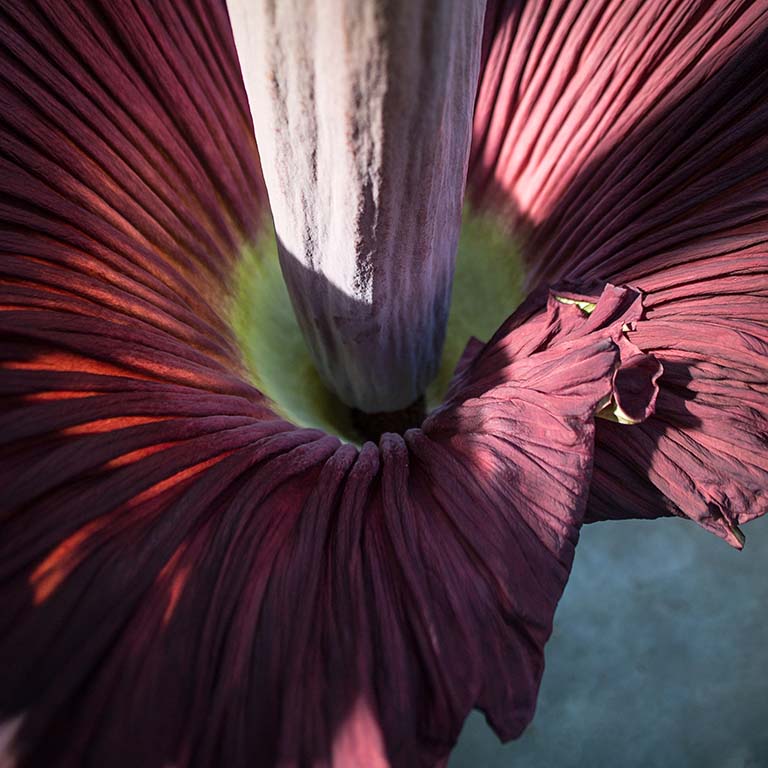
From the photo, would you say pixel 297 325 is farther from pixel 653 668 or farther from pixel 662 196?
pixel 653 668

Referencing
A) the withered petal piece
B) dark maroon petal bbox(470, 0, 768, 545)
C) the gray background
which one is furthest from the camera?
the gray background

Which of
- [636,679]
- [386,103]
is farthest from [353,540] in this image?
[636,679]

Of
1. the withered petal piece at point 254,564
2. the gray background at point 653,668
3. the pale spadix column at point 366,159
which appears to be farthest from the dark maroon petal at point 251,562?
the gray background at point 653,668

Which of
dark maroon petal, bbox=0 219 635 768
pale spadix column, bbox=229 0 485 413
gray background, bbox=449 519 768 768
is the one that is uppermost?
pale spadix column, bbox=229 0 485 413

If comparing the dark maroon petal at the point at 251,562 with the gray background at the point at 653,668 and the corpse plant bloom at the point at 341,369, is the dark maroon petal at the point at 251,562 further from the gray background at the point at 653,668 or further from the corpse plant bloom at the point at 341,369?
the gray background at the point at 653,668

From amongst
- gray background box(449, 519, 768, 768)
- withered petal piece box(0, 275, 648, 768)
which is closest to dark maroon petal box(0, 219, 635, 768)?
withered petal piece box(0, 275, 648, 768)

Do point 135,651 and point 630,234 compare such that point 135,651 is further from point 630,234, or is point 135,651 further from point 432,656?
point 630,234

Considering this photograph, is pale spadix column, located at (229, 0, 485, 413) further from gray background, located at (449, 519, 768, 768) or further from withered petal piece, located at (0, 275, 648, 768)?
gray background, located at (449, 519, 768, 768)
